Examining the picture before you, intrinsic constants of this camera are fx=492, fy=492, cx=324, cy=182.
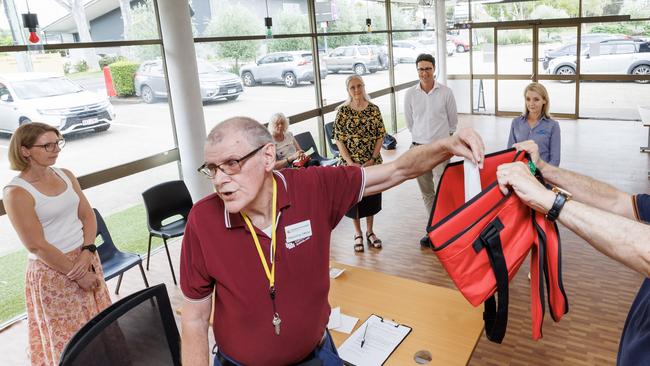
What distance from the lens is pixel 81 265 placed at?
3.21 m

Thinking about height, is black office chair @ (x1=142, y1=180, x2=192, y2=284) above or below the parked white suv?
below

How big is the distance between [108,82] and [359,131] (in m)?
2.92

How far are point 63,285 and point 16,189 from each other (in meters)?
0.67

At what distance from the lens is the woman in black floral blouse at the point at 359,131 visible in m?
5.18

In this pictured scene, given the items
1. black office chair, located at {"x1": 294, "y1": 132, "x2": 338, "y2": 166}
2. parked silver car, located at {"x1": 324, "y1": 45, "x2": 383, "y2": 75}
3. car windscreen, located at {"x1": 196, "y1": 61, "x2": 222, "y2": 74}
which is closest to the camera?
car windscreen, located at {"x1": 196, "y1": 61, "x2": 222, "y2": 74}

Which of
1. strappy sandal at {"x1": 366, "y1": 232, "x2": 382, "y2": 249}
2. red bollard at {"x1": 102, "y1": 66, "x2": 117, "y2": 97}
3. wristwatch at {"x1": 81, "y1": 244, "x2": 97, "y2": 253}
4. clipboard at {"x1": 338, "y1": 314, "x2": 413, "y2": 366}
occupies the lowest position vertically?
strappy sandal at {"x1": 366, "y1": 232, "x2": 382, "y2": 249}

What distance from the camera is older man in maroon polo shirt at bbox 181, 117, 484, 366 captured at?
1731 mm

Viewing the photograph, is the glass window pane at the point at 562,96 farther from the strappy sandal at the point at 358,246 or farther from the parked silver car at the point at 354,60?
the strappy sandal at the point at 358,246

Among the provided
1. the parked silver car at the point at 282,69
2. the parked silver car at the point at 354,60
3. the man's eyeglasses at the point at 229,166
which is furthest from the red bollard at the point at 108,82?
the man's eyeglasses at the point at 229,166

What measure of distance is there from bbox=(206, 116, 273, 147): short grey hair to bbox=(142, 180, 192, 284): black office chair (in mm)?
3263

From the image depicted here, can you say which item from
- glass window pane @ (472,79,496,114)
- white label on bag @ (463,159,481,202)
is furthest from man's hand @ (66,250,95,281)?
glass window pane @ (472,79,496,114)

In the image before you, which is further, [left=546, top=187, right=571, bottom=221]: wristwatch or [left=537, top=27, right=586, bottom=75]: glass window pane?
[left=537, top=27, right=586, bottom=75]: glass window pane

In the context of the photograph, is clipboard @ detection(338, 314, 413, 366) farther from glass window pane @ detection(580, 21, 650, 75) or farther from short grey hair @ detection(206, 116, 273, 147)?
glass window pane @ detection(580, 21, 650, 75)

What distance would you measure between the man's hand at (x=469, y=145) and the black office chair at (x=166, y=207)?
3544mm
